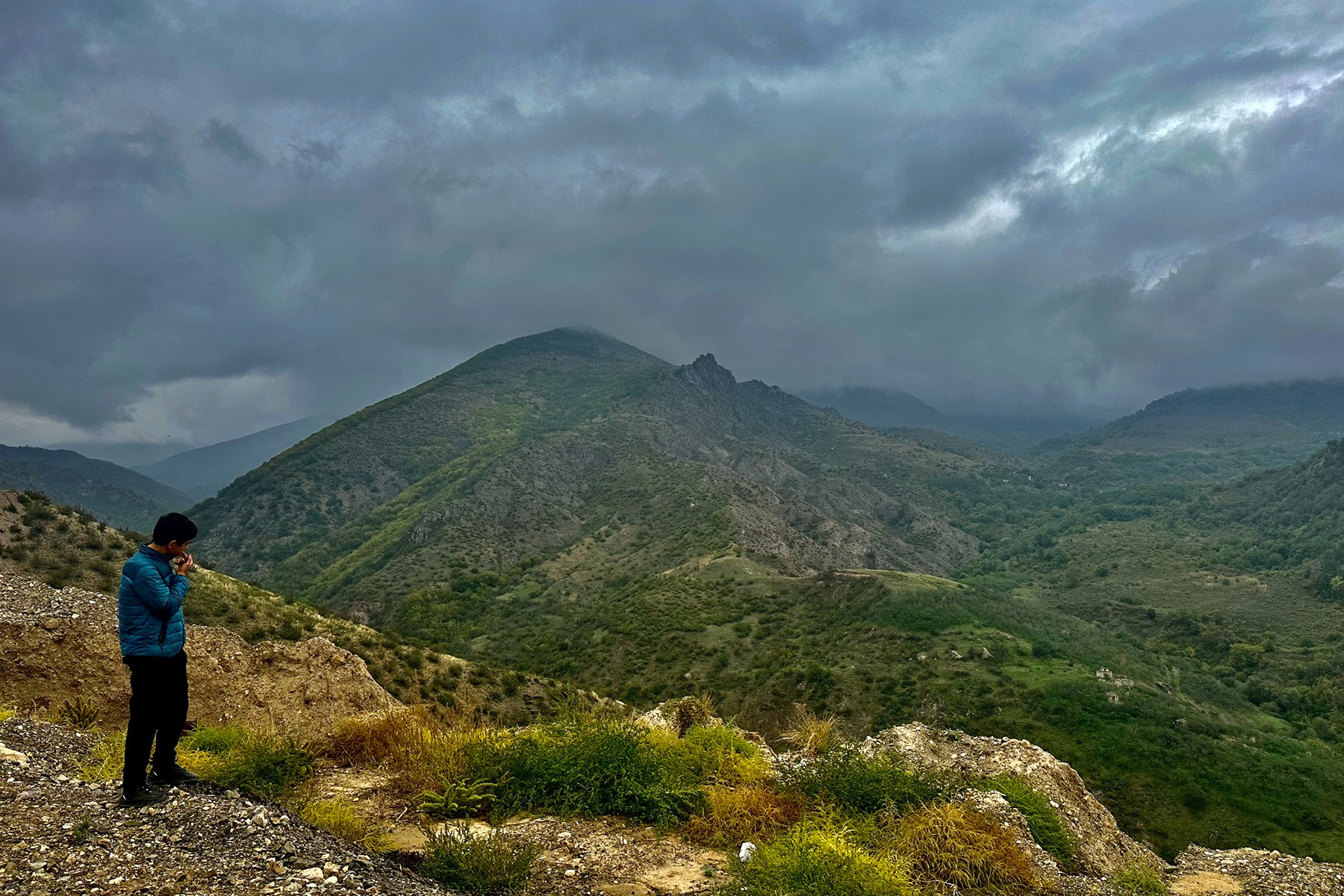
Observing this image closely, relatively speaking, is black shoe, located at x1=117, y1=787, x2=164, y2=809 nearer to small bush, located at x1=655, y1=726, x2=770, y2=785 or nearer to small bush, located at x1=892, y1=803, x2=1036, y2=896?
small bush, located at x1=655, y1=726, x2=770, y2=785

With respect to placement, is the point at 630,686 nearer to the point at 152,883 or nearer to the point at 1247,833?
the point at 1247,833

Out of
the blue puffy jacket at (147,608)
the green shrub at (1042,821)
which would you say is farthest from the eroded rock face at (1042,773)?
the blue puffy jacket at (147,608)

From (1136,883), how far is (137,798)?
39.8ft

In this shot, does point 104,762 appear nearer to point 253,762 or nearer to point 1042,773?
point 253,762

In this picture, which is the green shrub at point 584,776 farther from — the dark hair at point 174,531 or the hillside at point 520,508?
the hillside at point 520,508

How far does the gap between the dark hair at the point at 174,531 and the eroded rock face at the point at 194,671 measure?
5034mm

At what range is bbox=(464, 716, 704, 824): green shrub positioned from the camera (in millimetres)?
8016

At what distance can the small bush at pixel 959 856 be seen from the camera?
280 inches

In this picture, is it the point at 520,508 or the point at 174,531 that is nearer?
the point at 174,531

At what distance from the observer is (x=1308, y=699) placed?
2430 inches

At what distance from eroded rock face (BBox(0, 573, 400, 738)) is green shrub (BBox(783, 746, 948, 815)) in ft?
26.1

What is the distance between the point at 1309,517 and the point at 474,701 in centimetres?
17124

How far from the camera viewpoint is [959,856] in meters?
7.29

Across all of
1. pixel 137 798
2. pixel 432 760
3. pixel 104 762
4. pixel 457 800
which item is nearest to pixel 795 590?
pixel 432 760
